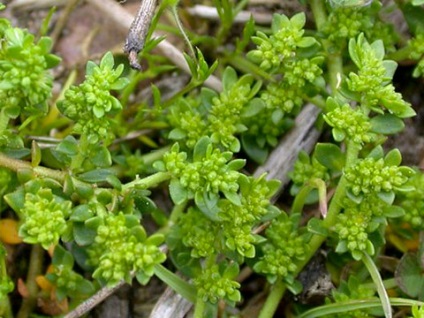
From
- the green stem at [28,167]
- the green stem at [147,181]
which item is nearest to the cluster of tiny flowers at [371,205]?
the green stem at [147,181]

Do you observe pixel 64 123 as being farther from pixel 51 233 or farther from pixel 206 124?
pixel 51 233

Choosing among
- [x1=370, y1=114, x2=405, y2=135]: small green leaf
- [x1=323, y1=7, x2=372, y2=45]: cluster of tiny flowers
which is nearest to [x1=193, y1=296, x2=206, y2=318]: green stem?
[x1=370, y1=114, x2=405, y2=135]: small green leaf

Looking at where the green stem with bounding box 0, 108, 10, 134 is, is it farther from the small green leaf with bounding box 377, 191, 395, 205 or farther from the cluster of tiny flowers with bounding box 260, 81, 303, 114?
the small green leaf with bounding box 377, 191, 395, 205

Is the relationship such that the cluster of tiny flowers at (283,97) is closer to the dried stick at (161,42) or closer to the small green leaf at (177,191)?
the dried stick at (161,42)

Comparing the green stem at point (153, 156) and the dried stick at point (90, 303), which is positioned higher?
the green stem at point (153, 156)

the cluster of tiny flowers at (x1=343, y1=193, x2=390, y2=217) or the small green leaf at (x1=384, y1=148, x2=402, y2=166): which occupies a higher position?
the small green leaf at (x1=384, y1=148, x2=402, y2=166)

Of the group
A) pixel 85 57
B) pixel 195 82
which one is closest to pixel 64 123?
pixel 85 57
